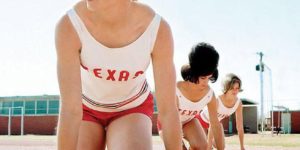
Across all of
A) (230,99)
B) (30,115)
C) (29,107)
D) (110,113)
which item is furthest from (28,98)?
(110,113)

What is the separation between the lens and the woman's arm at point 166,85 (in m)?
3.51

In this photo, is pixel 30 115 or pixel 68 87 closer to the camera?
pixel 68 87

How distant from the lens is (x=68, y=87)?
330cm

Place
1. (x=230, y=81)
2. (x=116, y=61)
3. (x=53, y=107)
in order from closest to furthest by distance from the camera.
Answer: (x=116, y=61), (x=230, y=81), (x=53, y=107)

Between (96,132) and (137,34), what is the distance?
116 cm

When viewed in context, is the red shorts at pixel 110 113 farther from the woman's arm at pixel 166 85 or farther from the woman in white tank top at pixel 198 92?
the woman in white tank top at pixel 198 92

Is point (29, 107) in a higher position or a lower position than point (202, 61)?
lower

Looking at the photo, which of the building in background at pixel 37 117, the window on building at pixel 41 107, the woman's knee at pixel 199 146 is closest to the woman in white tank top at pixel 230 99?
the woman's knee at pixel 199 146

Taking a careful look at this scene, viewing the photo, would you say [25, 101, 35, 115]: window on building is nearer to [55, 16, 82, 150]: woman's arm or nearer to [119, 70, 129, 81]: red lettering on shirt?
[119, 70, 129, 81]: red lettering on shirt

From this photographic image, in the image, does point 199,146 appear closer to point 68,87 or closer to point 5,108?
point 68,87

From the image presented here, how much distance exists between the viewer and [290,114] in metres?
59.7

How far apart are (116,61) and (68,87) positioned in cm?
42

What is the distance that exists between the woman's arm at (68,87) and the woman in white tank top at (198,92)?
11.4 ft

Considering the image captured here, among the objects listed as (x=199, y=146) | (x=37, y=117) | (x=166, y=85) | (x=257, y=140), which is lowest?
(x=37, y=117)
